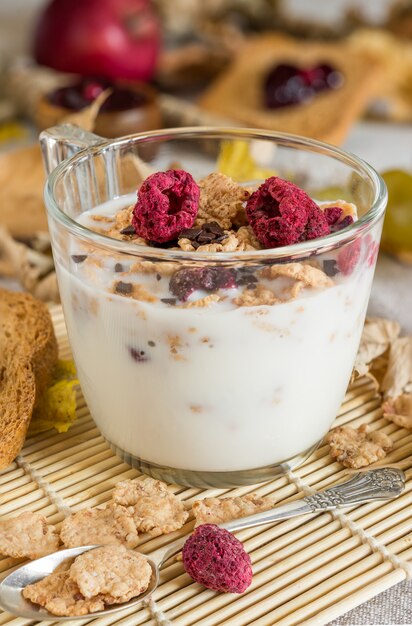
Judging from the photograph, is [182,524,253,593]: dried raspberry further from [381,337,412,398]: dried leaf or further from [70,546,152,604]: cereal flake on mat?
[381,337,412,398]: dried leaf

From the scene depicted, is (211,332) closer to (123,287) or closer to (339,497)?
(123,287)

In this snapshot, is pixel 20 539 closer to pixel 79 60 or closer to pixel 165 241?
pixel 165 241

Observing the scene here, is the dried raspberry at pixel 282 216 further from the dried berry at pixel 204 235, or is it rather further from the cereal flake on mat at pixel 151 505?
the cereal flake on mat at pixel 151 505

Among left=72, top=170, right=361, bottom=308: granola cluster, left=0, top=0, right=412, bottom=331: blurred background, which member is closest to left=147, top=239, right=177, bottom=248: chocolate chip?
left=72, top=170, right=361, bottom=308: granola cluster

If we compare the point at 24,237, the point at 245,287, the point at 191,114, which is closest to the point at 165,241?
the point at 245,287

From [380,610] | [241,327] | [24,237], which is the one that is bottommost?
[24,237]
